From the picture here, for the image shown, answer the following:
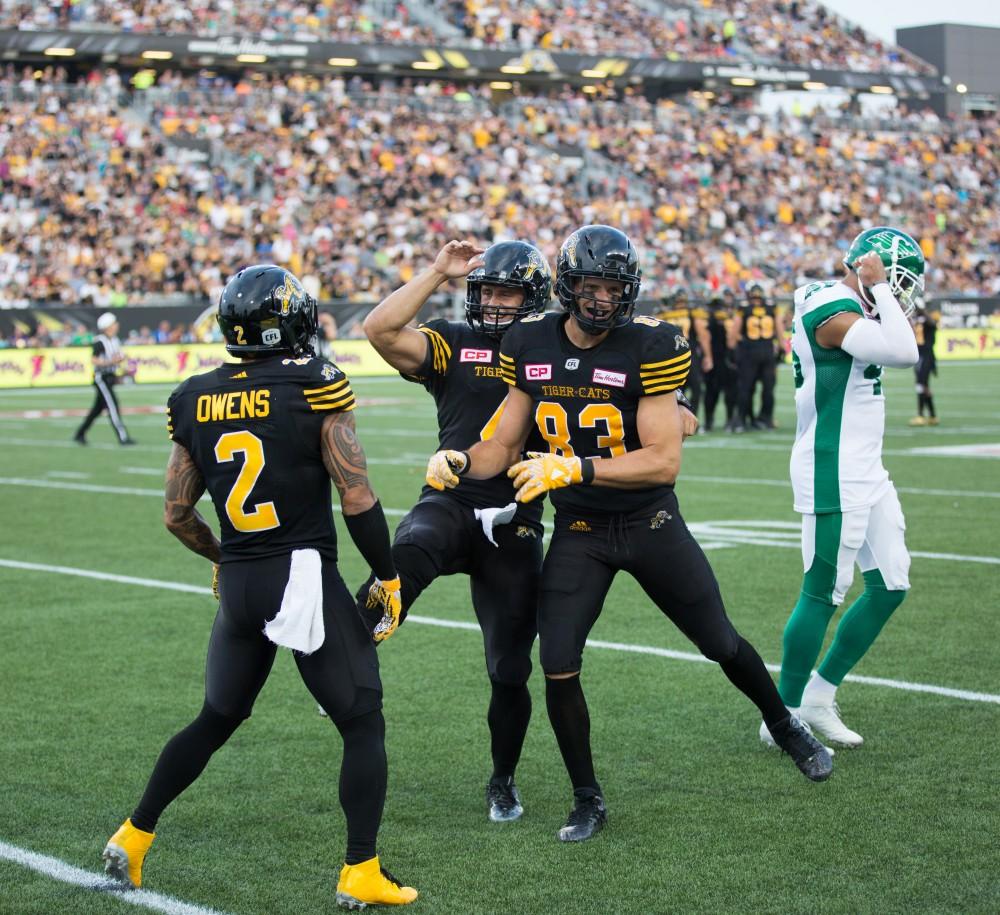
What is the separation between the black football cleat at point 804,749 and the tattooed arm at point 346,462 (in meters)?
1.80

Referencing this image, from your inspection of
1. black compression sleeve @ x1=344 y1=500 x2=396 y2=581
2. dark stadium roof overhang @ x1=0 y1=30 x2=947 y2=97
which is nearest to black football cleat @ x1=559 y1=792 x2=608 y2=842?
black compression sleeve @ x1=344 y1=500 x2=396 y2=581

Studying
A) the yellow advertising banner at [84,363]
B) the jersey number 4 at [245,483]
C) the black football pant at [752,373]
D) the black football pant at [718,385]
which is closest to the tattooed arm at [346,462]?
the jersey number 4 at [245,483]

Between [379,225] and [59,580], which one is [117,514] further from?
[379,225]

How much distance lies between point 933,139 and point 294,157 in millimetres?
21620

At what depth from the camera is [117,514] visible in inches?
475

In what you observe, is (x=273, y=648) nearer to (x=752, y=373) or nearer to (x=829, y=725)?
(x=829, y=725)

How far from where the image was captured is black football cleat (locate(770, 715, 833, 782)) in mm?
4957

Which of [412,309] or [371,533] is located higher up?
[412,309]

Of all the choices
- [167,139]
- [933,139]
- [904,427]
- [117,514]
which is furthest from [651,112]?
[117,514]

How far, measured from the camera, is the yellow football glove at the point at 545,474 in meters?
4.32

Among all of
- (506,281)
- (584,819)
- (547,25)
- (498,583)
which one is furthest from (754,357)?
(547,25)

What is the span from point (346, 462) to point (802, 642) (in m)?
2.27

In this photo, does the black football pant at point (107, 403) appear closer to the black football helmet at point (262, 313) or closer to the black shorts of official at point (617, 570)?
the black shorts of official at point (617, 570)

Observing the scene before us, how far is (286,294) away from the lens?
4.07 metres
